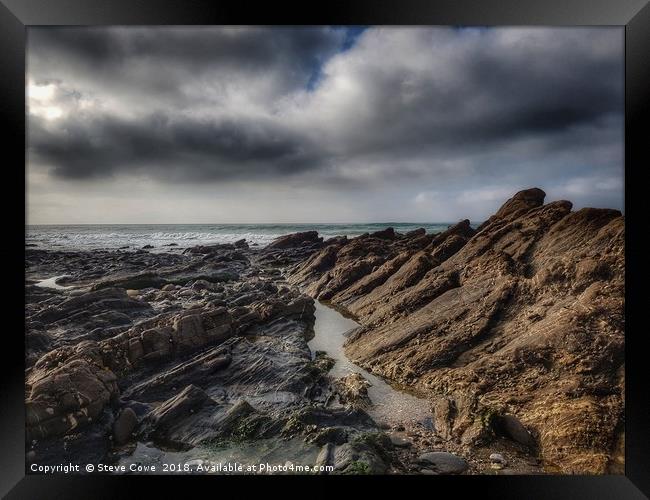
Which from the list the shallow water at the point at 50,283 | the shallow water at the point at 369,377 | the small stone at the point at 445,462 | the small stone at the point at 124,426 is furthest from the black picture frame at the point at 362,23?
the shallow water at the point at 369,377

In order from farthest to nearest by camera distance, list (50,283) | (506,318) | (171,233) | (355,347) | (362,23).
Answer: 1. (355,347)
2. (171,233)
3. (506,318)
4. (50,283)
5. (362,23)

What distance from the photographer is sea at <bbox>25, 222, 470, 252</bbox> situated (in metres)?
4.40

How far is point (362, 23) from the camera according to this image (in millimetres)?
3840

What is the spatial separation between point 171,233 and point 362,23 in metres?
4.67

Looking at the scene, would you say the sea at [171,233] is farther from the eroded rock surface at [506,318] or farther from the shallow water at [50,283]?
the shallow water at [50,283]

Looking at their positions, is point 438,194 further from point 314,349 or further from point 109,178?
point 109,178

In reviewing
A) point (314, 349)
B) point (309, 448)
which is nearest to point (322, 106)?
point (314, 349)

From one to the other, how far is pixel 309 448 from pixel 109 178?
223 inches

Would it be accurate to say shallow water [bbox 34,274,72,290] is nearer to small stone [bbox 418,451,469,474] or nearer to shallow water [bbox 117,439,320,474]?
shallow water [bbox 117,439,320,474]

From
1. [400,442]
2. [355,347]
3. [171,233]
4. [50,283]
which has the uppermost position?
[171,233]

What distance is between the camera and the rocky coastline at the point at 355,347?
3.92m

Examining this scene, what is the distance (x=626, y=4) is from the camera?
12.4ft

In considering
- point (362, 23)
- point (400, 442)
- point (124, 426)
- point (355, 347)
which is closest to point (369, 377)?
point (355, 347)

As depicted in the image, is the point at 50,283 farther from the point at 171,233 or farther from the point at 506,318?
the point at 506,318
